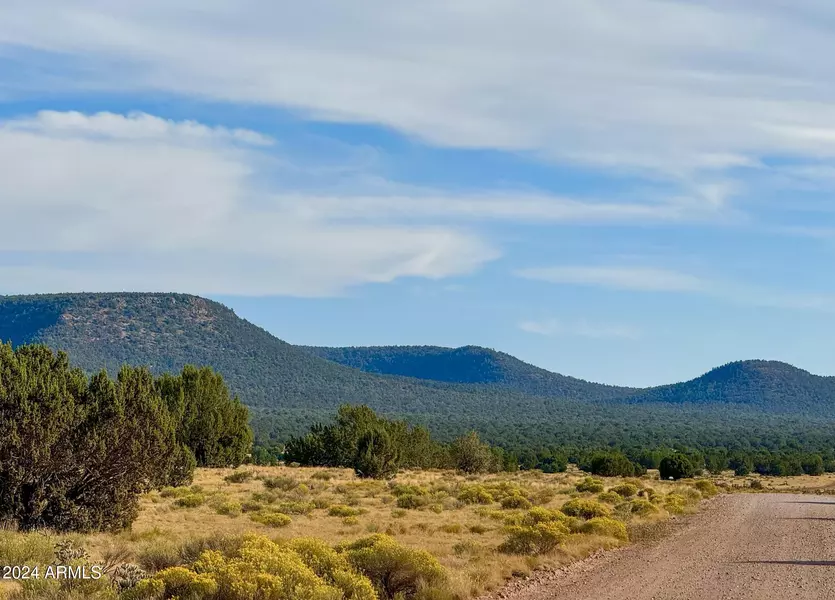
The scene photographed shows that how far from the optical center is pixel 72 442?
1897cm

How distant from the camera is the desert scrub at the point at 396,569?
13398 mm

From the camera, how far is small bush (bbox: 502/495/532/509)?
3083 cm

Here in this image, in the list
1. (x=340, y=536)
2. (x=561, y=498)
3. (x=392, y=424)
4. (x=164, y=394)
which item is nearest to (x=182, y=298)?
(x=392, y=424)

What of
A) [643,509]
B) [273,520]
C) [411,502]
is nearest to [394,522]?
[273,520]

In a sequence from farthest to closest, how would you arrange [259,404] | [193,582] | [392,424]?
[259,404]
[392,424]
[193,582]

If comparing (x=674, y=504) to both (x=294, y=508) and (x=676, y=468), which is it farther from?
(x=676, y=468)

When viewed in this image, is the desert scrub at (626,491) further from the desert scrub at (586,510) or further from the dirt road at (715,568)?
the dirt road at (715,568)

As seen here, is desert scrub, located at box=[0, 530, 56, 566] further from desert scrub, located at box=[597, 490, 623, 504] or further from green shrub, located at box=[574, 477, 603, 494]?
green shrub, located at box=[574, 477, 603, 494]

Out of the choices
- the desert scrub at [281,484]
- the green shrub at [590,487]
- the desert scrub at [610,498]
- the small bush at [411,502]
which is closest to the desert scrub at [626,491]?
the green shrub at [590,487]

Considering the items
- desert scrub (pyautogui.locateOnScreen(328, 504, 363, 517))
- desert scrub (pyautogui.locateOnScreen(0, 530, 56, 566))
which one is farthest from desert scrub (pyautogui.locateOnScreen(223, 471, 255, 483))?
desert scrub (pyautogui.locateOnScreen(0, 530, 56, 566))

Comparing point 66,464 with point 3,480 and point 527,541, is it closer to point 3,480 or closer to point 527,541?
point 3,480

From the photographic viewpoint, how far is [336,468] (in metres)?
52.1

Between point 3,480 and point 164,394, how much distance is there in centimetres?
2154

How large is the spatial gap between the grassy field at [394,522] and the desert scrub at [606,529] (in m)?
0.03
